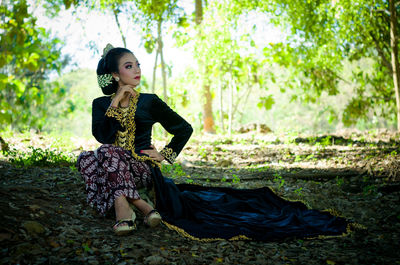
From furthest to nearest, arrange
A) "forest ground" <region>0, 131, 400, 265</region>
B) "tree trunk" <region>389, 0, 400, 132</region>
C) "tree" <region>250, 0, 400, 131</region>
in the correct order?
"tree" <region>250, 0, 400, 131</region> < "tree trunk" <region>389, 0, 400, 132</region> < "forest ground" <region>0, 131, 400, 265</region>

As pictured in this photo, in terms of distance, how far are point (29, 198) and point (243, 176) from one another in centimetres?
277

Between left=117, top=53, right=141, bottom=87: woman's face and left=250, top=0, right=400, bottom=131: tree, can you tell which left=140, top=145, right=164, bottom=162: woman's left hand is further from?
left=250, top=0, right=400, bottom=131: tree

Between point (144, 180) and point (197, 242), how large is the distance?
2.22ft

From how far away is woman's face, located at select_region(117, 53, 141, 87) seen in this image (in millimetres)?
2717

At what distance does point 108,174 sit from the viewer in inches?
96.0

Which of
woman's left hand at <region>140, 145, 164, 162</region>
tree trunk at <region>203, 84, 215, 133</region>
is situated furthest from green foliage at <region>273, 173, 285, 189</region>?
tree trunk at <region>203, 84, 215, 133</region>

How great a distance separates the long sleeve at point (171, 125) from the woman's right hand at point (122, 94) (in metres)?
0.21

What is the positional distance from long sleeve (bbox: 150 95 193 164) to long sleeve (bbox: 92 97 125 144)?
319mm

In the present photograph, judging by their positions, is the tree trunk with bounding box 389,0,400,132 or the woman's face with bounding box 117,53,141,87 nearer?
the woman's face with bounding box 117,53,141,87

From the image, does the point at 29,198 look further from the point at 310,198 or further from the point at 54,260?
the point at 310,198

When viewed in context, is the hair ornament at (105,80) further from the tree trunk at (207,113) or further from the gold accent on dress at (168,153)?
the tree trunk at (207,113)

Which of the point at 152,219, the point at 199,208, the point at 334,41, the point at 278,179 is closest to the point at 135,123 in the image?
the point at 152,219

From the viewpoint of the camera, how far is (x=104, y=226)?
245 centimetres

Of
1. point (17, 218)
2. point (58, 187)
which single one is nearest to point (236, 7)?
point (58, 187)
